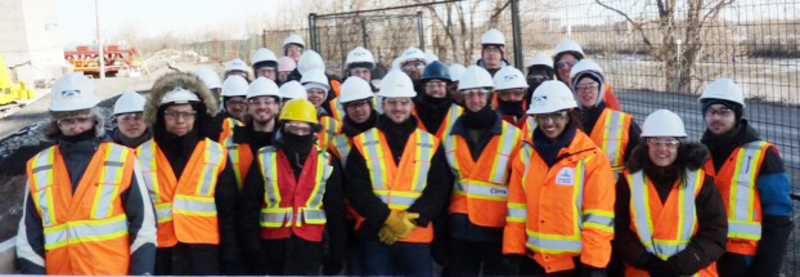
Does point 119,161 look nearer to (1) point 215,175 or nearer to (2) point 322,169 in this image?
(1) point 215,175

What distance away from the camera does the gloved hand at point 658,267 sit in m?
4.22

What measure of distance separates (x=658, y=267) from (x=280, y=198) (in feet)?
7.74

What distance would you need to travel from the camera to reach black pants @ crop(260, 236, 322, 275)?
4855 mm

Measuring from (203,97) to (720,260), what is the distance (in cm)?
346

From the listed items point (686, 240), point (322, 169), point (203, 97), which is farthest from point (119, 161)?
point (686, 240)

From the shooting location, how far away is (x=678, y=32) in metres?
6.48

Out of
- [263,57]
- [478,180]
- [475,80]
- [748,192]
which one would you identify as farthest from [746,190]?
[263,57]

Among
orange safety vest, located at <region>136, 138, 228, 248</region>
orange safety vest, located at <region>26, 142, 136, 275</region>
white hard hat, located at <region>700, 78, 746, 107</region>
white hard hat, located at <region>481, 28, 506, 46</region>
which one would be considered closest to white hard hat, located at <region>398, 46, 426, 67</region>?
white hard hat, located at <region>481, 28, 506, 46</region>

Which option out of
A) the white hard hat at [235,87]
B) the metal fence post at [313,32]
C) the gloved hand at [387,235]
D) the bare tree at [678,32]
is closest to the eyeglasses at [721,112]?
the bare tree at [678,32]

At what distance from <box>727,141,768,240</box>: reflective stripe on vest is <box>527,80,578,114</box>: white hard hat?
1.04 m

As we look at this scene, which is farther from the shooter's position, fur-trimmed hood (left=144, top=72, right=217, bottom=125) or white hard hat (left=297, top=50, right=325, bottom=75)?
white hard hat (left=297, top=50, right=325, bottom=75)

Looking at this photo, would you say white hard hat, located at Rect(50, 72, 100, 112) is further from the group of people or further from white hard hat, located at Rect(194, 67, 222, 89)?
white hard hat, located at Rect(194, 67, 222, 89)

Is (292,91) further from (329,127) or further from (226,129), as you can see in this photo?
(226,129)

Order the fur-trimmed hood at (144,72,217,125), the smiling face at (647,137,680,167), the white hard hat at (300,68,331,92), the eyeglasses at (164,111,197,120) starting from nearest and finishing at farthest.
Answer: the smiling face at (647,137,680,167), the eyeglasses at (164,111,197,120), the fur-trimmed hood at (144,72,217,125), the white hard hat at (300,68,331,92)
